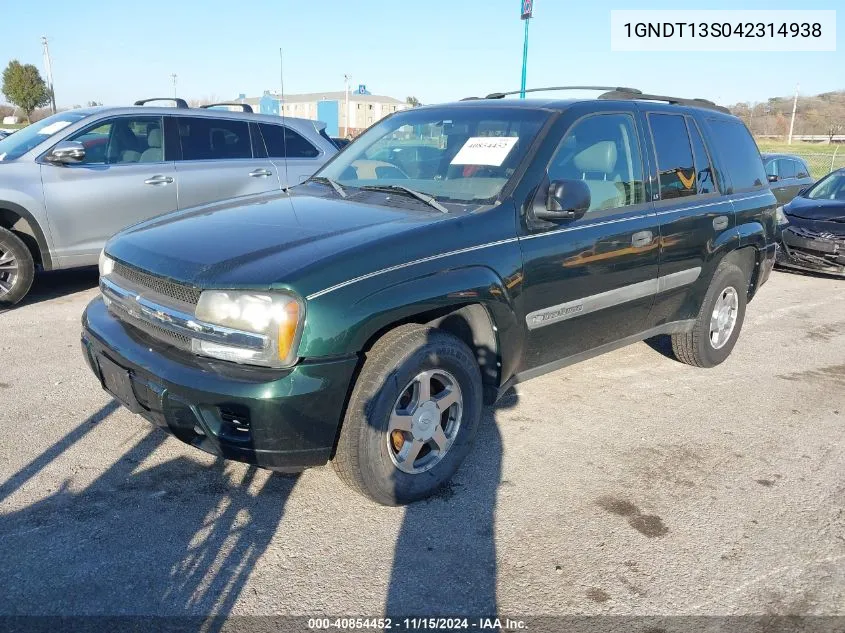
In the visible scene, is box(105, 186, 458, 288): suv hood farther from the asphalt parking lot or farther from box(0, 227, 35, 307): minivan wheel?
box(0, 227, 35, 307): minivan wheel

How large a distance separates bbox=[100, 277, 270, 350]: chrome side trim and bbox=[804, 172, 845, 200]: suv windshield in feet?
30.5

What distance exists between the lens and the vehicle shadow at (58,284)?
661 centimetres

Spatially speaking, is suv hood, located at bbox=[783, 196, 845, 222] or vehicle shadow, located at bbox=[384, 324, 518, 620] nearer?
vehicle shadow, located at bbox=[384, 324, 518, 620]

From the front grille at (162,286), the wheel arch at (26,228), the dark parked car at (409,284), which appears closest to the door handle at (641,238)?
the dark parked car at (409,284)

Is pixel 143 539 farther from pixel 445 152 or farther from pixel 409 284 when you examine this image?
pixel 445 152

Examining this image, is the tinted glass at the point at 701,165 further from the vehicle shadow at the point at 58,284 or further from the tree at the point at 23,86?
the tree at the point at 23,86

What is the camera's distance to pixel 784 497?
3.37m

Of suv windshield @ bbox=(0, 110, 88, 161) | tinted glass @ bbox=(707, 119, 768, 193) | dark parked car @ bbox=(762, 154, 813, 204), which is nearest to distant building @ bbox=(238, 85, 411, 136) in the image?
dark parked car @ bbox=(762, 154, 813, 204)

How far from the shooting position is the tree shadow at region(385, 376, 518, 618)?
2.52 metres

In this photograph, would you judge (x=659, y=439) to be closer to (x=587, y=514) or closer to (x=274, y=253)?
(x=587, y=514)

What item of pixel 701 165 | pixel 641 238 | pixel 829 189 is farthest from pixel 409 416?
pixel 829 189

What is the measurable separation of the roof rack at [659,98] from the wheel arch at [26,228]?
4961 mm

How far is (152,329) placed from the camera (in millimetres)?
2984

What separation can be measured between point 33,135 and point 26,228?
0.99 metres
